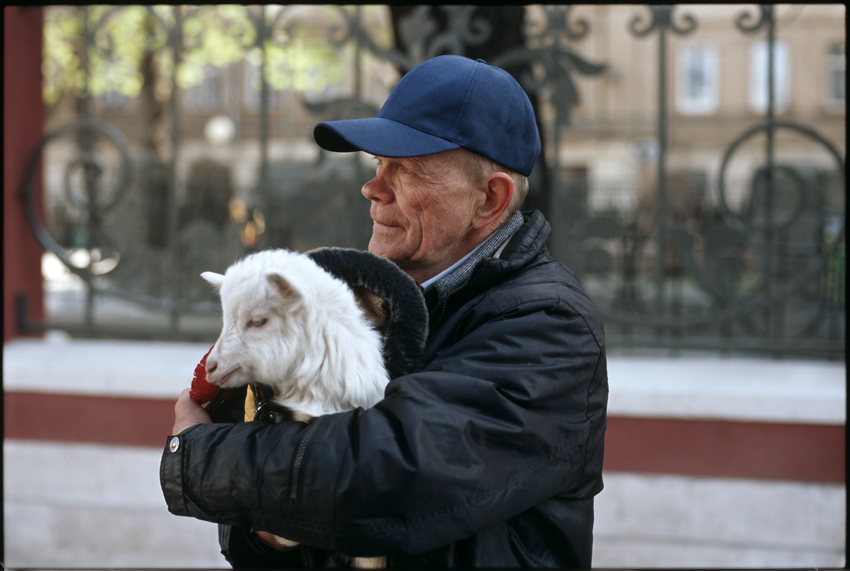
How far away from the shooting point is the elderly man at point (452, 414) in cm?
139

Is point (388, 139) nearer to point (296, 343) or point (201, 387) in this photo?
point (296, 343)

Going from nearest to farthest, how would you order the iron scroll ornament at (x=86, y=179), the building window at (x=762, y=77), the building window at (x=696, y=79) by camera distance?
the iron scroll ornament at (x=86, y=179) → the building window at (x=762, y=77) → the building window at (x=696, y=79)

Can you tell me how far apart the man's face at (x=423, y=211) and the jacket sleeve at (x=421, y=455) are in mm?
352

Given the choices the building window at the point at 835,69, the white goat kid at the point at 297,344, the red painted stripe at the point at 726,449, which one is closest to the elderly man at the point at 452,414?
the white goat kid at the point at 297,344

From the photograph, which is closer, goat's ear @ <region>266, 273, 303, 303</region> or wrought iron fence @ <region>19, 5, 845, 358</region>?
goat's ear @ <region>266, 273, 303, 303</region>

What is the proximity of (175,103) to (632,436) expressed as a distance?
146 inches

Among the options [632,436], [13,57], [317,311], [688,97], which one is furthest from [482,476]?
[688,97]

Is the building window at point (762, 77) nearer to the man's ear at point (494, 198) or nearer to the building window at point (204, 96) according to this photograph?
the building window at point (204, 96)

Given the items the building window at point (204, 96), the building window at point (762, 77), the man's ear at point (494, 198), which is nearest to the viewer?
the man's ear at point (494, 198)

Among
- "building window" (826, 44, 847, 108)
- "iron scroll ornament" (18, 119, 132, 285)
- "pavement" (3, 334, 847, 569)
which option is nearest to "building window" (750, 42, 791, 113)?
"building window" (826, 44, 847, 108)

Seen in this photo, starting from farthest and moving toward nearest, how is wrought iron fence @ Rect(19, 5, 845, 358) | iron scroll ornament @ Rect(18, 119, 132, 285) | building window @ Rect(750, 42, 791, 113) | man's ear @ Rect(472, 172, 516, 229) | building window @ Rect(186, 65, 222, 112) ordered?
building window @ Rect(750, 42, 791, 113)
building window @ Rect(186, 65, 222, 112)
iron scroll ornament @ Rect(18, 119, 132, 285)
wrought iron fence @ Rect(19, 5, 845, 358)
man's ear @ Rect(472, 172, 516, 229)

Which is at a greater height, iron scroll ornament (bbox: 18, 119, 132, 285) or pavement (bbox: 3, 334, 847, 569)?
iron scroll ornament (bbox: 18, 119, 132, 285)

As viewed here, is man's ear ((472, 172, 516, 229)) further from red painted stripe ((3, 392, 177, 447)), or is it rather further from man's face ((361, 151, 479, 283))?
red painted stripe ((3, 392, 177, 447))

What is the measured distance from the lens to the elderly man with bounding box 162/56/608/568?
1.39m
